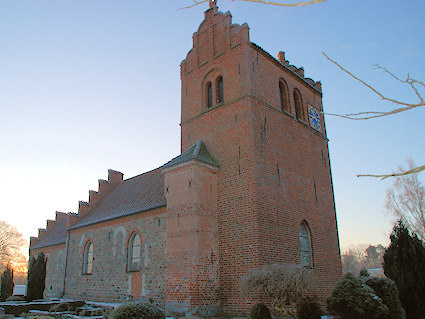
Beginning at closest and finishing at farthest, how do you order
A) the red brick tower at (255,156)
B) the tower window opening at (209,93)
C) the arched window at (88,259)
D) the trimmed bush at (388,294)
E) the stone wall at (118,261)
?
the trimmed bush at (388,294), the red brick tower at (255,156), the stone wall at (118,261), the tower window opening at (209,93), the arched window at (88,259)


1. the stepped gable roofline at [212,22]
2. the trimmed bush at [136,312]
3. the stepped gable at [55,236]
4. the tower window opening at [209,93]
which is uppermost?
the stepped gable roofline at [212,22]

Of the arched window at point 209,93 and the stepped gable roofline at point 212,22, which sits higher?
the stepped gable roofline at point 212,22

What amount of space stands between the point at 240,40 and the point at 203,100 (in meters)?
3.46

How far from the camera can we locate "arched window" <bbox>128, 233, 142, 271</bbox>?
17.9m

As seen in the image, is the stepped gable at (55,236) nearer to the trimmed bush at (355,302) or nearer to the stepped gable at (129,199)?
the stepped gable at (129,199)

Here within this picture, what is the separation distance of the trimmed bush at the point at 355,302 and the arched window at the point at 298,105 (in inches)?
415

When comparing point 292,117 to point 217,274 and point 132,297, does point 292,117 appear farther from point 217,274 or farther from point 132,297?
point 132,297

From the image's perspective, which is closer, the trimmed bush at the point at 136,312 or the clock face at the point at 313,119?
the trimmed bush at the point at 136,312

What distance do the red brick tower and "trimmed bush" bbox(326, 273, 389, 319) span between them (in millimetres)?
3764

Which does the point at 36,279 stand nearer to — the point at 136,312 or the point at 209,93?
the point at 209,93

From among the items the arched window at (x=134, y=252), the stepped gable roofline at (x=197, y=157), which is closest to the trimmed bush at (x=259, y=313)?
the stepped gable roofline at (x=197, y=157)

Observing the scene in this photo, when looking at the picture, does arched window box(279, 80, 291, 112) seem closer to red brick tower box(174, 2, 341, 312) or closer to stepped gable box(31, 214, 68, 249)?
red brick tower box(174, 2, 341, 312)

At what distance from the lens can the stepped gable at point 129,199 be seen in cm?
1898

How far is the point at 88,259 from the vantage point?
22.1m
